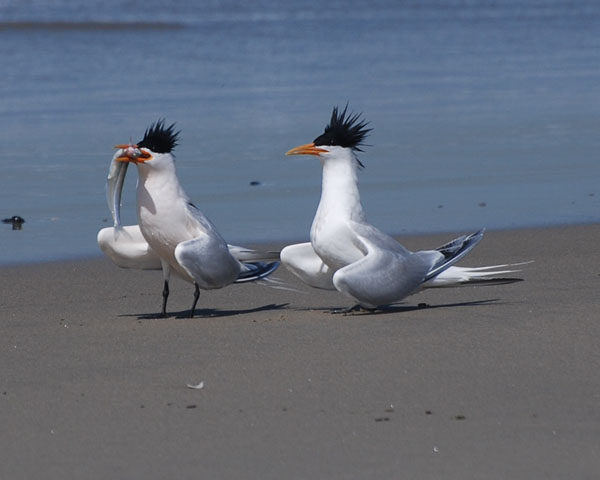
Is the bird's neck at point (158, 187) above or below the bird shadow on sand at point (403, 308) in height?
above

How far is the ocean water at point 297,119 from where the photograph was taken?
9062 millimetres

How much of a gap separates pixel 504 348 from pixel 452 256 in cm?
92

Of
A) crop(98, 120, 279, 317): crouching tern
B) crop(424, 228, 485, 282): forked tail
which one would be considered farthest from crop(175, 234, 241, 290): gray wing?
crop(424, 228, 485, 282): forked tail

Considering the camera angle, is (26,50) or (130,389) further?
(26,50)

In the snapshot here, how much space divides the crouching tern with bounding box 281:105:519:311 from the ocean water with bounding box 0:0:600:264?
222 cm

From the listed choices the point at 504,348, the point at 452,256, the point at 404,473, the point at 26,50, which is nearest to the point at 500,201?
the point at 452,256

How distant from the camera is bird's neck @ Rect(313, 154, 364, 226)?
232 inches

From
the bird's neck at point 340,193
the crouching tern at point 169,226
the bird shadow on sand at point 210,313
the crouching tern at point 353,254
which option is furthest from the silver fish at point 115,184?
the bird's neck at point 340,193

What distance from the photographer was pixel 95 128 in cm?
1235

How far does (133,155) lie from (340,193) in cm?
99

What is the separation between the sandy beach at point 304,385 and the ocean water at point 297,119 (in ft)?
6.79

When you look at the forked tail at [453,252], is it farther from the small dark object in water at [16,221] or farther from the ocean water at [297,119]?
the small dark object in water at [16,221]

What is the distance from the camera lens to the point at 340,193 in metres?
5.93

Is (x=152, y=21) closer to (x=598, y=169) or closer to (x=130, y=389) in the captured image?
(x=598, y=169)
